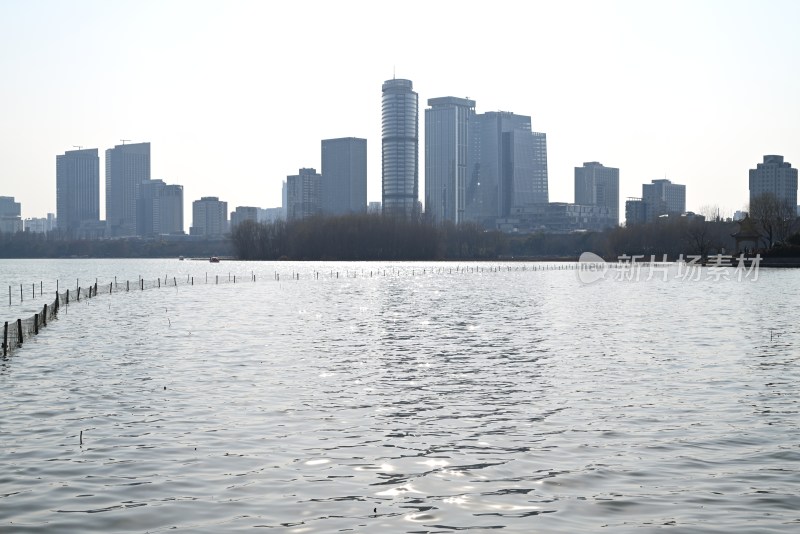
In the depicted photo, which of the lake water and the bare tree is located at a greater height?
the bare tree

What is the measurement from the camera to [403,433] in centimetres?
2083

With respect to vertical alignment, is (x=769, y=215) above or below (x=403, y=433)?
above

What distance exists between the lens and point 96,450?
19188 millimetres

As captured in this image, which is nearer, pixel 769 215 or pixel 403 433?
pixel 403 433

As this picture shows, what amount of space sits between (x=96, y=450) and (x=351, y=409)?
7106 mm

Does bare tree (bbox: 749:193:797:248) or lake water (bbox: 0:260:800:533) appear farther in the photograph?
Result: bare tree (bbox: 749:193:797:248)

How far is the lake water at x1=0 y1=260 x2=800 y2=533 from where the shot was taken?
14.8m

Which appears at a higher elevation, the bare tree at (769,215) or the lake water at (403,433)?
the bare tree at (769,215)

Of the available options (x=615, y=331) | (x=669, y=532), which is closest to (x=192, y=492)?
(x=669, y=532)

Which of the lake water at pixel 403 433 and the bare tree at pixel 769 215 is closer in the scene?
the lake water at pixel 403 433

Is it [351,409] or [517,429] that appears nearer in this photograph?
[517,429]

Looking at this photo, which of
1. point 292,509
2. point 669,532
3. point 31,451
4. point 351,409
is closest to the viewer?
point 669,532

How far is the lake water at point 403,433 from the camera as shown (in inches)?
582

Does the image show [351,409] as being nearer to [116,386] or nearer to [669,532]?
[116,386]
